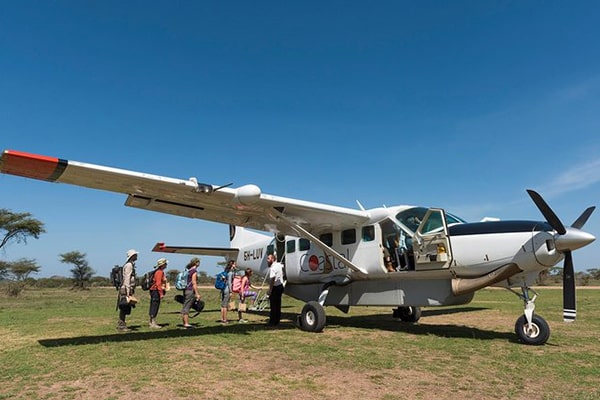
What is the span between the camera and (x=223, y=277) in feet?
39.0

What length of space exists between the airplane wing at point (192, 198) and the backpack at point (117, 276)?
1.73m

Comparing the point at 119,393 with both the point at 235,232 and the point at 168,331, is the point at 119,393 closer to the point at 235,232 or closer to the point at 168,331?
the point at 168,331

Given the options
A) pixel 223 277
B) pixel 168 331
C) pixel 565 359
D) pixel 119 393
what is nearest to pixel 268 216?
pixel 223 277

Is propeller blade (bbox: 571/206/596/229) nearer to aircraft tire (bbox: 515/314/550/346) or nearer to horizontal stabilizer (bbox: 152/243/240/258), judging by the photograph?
aircraft tire (bbox: 515/314/550/346)

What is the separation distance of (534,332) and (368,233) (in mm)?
4163

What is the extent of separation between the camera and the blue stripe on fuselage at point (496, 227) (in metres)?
7.85

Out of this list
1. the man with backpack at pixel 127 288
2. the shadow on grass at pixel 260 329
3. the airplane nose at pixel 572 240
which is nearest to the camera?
the airplane nose at pixel 572 240

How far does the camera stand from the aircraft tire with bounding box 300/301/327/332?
981 cm

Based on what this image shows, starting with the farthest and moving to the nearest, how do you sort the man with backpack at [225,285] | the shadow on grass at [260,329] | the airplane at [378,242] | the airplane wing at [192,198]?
the man with backpack at [225,285] → the shadow on grass at [260,329] → the airplane at [378,242] → the airplane wing at [192,198]

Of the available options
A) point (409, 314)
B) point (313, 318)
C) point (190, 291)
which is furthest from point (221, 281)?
point (409, 314)

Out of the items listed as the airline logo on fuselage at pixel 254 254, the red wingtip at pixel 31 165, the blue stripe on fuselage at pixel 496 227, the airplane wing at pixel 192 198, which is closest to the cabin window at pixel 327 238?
the airplane wing at pixel 192 198

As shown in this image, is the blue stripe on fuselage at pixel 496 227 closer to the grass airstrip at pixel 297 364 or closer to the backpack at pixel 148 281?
the grass airstrip at pixel 297 364

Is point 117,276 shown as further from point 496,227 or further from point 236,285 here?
point 496,227

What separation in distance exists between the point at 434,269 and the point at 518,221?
1942 millimetres
